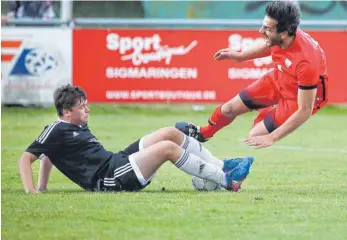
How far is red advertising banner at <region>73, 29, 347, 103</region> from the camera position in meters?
21.3

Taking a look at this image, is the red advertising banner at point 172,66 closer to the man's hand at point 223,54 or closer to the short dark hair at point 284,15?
the man's hand at point 223,54

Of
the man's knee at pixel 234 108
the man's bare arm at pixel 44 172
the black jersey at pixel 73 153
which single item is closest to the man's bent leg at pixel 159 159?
the black jersey at pixel 73 153

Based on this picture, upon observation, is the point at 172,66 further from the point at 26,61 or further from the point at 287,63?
the point at 287,63

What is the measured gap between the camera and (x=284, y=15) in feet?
34.2

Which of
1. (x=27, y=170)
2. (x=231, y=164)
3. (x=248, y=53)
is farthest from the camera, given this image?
(x=248, y=53)

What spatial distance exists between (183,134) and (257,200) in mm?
1211

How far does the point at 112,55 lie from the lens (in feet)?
70.8

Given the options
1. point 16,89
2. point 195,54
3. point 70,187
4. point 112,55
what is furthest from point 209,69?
point 70,187

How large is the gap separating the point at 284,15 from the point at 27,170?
279 centimetres

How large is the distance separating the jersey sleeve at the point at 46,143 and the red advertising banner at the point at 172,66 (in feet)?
36.6

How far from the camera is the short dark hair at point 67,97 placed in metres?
10.2

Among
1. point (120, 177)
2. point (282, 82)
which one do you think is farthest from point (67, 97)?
point (282, 82)

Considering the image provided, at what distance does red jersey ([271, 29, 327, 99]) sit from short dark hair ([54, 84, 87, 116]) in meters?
2.00

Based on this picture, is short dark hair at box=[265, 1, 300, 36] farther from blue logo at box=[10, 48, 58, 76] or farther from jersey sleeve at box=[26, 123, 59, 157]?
blue logo at box=[10, 48, 58, 76]
